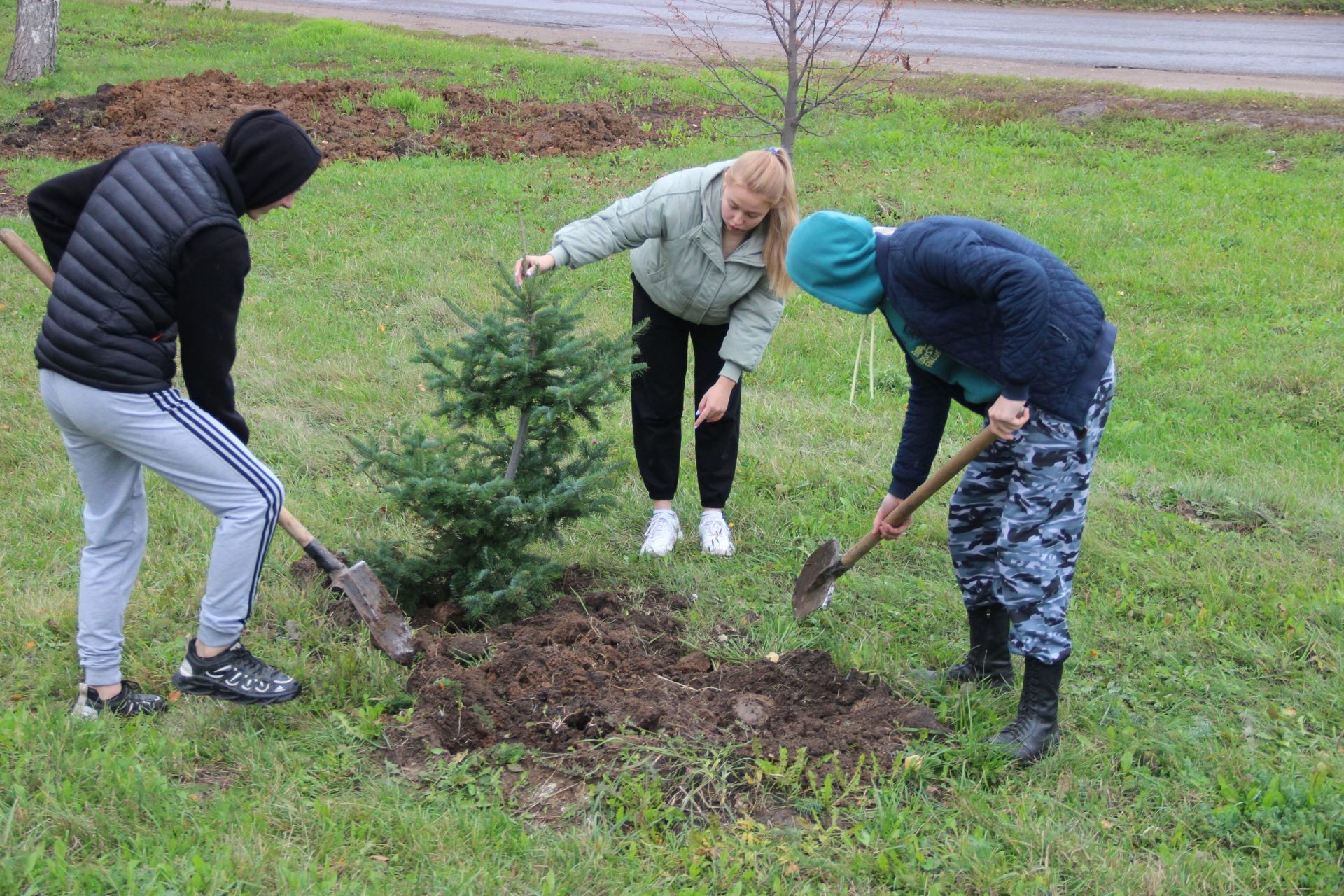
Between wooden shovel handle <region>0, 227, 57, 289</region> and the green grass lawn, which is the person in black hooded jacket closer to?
wooden shovel handle <region>0, 227, 57, 289</region>

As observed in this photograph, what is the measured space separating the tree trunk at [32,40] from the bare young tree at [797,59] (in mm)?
8171

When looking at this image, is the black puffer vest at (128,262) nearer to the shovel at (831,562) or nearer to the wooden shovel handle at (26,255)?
the wooden shovel handle at (26,255)

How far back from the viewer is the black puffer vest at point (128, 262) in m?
2.97

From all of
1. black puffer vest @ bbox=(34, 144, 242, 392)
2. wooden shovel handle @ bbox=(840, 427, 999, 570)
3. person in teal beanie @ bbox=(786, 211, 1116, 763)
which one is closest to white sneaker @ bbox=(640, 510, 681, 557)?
wooden shovel handle @ bbox=(840, 427, 999, 570)

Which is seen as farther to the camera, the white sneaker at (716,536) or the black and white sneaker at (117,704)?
the white sneaker at (716,536)

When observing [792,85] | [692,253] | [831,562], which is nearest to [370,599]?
[831,562]

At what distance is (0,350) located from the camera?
6.66 metres

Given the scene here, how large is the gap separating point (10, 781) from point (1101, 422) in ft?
10.7

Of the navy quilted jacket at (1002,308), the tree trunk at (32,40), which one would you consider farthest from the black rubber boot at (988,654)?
the tree trunk at (32,40)

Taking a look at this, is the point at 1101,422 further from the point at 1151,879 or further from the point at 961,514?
the point at 1151,879

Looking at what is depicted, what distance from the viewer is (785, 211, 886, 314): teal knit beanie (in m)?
3.20

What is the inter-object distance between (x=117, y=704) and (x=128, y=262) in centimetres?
146

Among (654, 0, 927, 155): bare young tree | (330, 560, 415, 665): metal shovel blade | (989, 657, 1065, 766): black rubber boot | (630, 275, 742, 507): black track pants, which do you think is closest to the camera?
(989, 657, 1065, 766): black rubber boot

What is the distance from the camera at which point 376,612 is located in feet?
12.9
